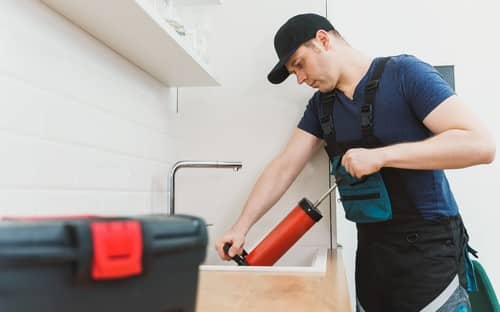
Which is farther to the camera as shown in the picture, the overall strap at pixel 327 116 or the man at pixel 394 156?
the overall strap at pixel 327 116

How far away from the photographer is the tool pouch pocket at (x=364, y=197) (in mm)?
1376

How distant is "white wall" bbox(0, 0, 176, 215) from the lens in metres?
0.86

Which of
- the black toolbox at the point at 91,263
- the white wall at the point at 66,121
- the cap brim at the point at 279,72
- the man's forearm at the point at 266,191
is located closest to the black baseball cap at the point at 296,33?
the cap brim at the point at 279,72

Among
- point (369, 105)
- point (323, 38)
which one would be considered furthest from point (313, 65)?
point (369, 105)

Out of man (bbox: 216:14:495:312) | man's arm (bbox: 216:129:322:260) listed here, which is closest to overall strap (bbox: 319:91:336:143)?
man (bbox: 216:14:495:312)

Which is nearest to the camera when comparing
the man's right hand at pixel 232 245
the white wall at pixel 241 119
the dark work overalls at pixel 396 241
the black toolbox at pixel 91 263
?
the black toolbox at pixel 91 263

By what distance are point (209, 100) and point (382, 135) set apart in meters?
0.76

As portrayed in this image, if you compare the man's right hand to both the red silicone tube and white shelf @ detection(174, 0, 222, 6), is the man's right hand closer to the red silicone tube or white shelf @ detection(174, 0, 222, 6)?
the red silicone tube

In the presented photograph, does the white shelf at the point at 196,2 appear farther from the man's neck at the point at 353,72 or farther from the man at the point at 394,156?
the man's neck at the point at 353,72

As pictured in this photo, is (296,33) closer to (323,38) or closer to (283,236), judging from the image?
(323,38)

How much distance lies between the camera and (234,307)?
2.58 feet

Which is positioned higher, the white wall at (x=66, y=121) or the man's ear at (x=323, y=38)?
the man's ear at (x=323, y=38)

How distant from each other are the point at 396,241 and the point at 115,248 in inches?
49.9

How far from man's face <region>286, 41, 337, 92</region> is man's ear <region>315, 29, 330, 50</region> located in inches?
0.6
